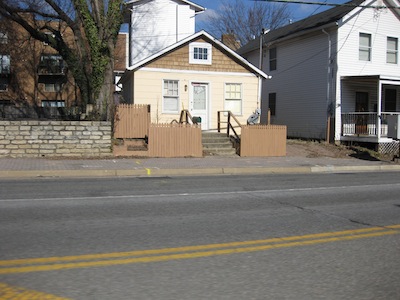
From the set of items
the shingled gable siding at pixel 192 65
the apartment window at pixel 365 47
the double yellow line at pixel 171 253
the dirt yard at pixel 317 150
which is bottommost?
the double yellow line at pixel 171 253

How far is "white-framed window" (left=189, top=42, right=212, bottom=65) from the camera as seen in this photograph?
20531mm

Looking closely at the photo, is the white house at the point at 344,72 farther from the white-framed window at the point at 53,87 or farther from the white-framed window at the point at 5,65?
the white-framed window at the point at 5,65

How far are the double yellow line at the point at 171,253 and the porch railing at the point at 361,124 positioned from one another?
16740 mm

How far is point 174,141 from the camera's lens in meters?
17.3

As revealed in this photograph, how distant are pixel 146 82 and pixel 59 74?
24029mm

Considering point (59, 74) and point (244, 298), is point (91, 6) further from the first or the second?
point (59, 74)

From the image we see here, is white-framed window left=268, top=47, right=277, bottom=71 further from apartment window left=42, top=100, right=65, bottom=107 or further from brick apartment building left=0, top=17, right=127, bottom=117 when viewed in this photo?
apartment window left=42, top=100, right=65, bottom=107

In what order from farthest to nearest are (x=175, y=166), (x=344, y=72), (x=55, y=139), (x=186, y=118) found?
(x=344, y=72), (x=186, y=118), (x=55, y=139), (x=175, y=166)

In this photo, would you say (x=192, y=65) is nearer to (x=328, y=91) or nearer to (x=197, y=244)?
(x=328, y=91)

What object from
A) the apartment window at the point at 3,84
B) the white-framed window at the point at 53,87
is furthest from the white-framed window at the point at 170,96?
the apartment window at the point at 3,84

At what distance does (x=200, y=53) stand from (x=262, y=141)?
5.55 m

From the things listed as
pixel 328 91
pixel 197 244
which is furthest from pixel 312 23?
pixel 197 244

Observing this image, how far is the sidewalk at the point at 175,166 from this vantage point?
1294cm

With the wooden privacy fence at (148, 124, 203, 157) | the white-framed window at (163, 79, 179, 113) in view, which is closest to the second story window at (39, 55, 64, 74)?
the white-framed window at (163, 79, 179, 113)
